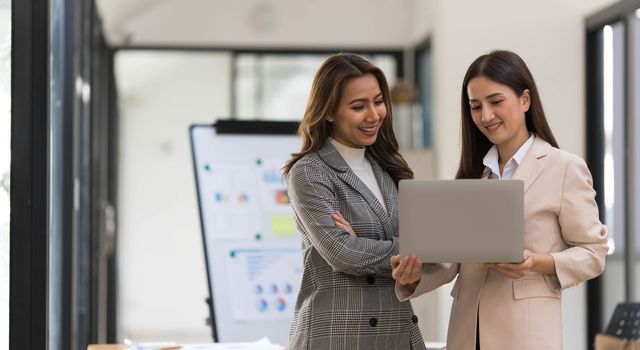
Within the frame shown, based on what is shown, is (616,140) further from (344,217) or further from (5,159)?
(5,159)

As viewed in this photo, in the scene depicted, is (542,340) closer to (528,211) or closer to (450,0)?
(528,211)

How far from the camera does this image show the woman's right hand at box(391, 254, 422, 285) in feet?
6.70

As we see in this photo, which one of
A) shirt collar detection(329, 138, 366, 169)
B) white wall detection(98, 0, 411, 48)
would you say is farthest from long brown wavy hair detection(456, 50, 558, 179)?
white wall detection(98, 0, 411, 48)

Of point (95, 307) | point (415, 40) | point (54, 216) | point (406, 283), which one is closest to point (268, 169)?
point (54, 216)

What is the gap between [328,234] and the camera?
222cm

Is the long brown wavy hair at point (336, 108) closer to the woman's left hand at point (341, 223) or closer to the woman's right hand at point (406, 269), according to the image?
the woman's left hand at point (341, 223)

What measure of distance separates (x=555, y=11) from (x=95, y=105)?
2.54 m

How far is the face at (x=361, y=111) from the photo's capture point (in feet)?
7.52

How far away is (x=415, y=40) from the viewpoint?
7.53 m

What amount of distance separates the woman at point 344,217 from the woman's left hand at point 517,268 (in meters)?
0.28

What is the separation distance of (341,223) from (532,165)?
43cm

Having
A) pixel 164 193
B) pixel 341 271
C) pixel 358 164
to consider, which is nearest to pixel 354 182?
pixel 358 164

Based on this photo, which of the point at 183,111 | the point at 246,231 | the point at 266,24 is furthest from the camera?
the point at 183,111

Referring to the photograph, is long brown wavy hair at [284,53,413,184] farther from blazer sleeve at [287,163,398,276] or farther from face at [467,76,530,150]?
face at [467,76,530,150]
